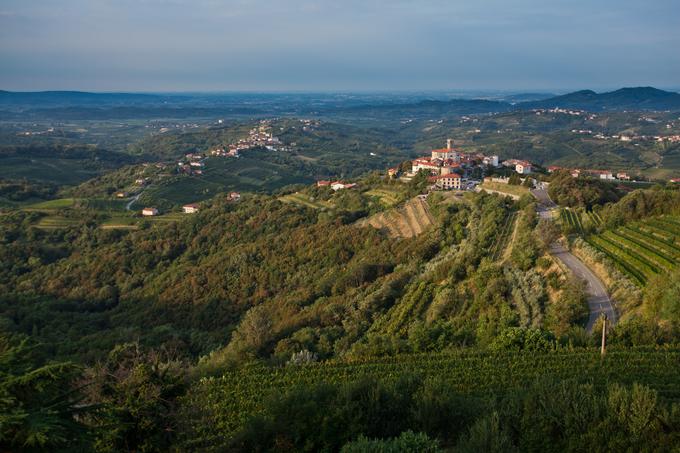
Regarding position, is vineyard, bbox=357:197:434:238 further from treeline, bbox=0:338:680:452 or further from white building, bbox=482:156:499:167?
treeline, bbox=0:338:680:452

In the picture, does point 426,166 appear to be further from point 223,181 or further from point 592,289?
point 223,181

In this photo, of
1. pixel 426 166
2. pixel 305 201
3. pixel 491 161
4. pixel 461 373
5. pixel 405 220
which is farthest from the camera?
pixel 491 161

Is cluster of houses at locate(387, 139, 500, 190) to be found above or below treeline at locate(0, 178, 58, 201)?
above

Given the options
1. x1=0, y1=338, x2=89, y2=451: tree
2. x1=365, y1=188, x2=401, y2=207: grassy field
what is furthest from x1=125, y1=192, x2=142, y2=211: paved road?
x1=0, y1=338, x2=89, y2=451: tree

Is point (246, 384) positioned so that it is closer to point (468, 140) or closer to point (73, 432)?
point (73, 432)

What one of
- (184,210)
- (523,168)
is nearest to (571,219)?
(523,168)

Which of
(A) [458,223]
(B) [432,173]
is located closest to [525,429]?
(A) [458,223]
